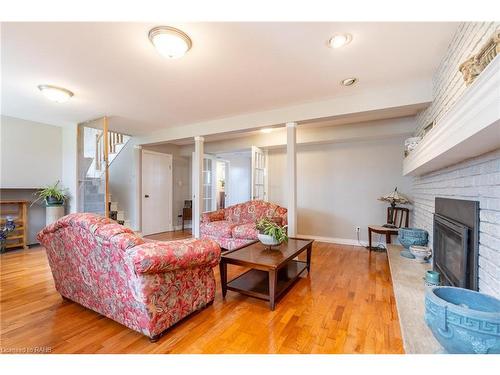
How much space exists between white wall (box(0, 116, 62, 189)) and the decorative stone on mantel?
5.78m

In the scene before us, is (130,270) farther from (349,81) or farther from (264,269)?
(349,81)

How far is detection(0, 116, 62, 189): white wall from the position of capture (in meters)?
3.96

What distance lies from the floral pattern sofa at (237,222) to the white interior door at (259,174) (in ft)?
1.25

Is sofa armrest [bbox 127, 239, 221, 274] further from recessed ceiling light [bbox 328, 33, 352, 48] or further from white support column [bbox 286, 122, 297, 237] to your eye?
recessed ceiling light [bbox 328, 33, 352, 48]

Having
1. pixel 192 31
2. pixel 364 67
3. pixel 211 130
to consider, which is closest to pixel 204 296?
pixel 192 31

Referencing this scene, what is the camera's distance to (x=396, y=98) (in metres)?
2.75

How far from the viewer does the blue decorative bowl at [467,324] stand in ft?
3.16

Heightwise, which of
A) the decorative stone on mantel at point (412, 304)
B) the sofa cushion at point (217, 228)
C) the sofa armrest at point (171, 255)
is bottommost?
the decorative stone on mantel at point (412, 304)

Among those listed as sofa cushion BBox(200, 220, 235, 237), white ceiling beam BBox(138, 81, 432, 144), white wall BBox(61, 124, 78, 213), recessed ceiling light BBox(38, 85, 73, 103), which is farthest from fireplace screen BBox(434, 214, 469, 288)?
white wall BBox(61, 124, 78, 213)

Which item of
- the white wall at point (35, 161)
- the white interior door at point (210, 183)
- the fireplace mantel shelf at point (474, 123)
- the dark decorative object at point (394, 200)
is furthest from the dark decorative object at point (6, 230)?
the dark decorative object at point (394, 200)

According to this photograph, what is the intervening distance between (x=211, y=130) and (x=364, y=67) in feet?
8.68

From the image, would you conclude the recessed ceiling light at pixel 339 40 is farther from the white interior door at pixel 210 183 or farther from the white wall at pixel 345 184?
the white interior door at pixel 210 183

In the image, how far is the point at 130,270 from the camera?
4.97ft
